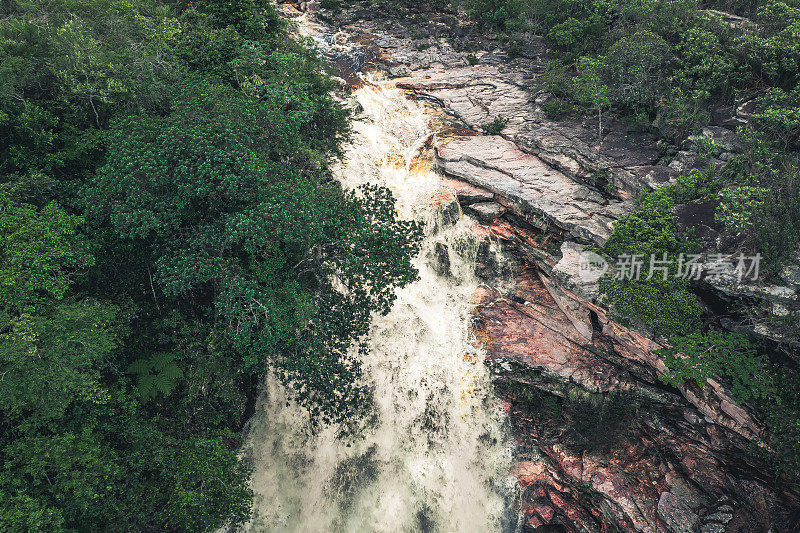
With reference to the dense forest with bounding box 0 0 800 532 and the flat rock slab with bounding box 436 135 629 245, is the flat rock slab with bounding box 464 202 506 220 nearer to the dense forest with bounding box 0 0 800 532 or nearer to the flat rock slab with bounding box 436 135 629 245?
the flat rock slab with bounding box 436 135 629 245

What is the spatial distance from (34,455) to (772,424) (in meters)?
18.3

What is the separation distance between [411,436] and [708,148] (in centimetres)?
1439

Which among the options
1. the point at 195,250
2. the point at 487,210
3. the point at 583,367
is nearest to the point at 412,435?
the point at 583,367

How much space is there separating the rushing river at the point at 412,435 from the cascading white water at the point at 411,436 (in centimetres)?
4

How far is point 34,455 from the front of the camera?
33.2 feet

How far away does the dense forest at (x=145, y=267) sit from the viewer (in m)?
10.5

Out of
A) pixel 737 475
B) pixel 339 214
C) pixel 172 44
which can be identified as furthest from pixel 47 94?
pixel 737 475

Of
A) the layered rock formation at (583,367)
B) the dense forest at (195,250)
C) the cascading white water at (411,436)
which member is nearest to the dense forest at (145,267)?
the dense forest at (195,250)

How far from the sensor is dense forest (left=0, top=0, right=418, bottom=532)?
10508 mm

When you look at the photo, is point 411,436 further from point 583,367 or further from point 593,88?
point 593,88

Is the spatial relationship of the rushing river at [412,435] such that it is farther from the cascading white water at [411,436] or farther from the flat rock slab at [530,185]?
the flat rock slab at [530,185]

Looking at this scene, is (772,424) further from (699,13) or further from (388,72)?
(388,72)

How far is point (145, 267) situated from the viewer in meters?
13.6

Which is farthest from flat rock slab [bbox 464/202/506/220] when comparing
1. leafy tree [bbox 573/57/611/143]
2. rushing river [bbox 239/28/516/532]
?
leafy tree [bbox 573/57/611/143]
